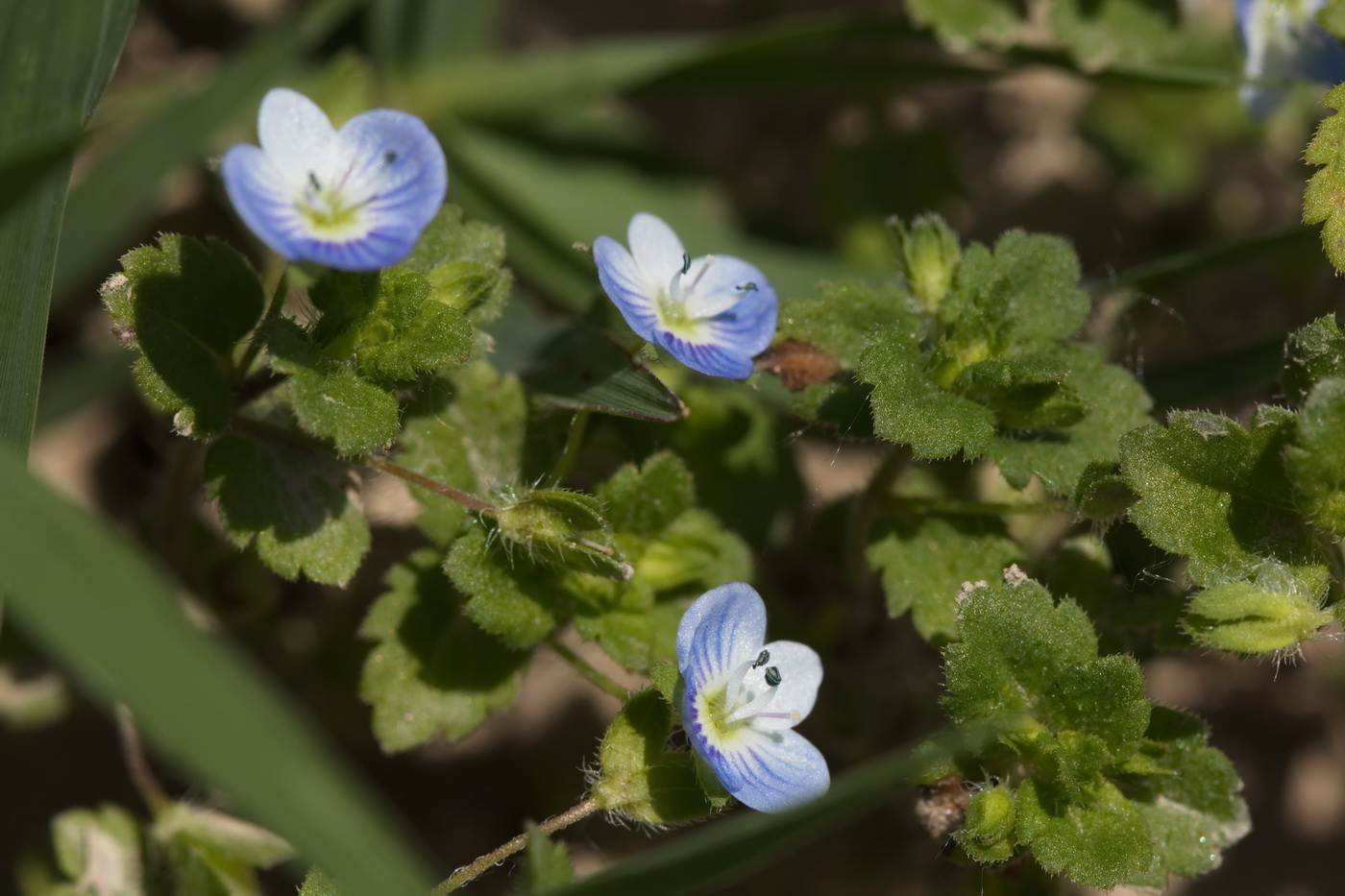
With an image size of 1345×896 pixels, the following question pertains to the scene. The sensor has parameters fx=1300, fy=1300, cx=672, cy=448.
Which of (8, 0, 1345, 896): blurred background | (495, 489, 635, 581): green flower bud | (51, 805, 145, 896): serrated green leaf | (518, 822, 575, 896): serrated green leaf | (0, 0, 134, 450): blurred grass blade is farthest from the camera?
(8, 0, 1345, 896): blurred background

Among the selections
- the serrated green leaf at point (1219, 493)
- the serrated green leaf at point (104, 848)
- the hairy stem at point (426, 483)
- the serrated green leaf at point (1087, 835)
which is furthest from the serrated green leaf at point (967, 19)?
the serrated green leaf at point (104, 848)

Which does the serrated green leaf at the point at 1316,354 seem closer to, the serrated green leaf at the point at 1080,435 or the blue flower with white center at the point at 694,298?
the serrated green leaf at the point at 1080,435

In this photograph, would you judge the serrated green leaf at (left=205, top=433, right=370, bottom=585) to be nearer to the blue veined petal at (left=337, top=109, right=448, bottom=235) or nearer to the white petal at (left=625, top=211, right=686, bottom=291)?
the blue veined petal at (left=337, top=109, right=448, bottom=235)

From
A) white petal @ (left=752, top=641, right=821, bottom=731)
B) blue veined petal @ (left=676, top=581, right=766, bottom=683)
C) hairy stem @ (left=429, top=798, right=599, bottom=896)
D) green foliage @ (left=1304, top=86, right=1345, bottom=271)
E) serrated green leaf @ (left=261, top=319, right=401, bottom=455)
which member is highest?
green foliage @ (left=1304, top=86, right=1345, bottom=271)

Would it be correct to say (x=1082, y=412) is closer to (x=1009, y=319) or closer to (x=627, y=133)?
(x=1009, y=319)

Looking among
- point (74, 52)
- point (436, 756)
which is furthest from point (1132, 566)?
point (74, 52)

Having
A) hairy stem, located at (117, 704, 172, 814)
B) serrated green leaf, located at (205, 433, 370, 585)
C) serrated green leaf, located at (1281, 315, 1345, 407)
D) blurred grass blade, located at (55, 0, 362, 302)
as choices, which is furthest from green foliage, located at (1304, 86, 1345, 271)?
hairy stem, located at (117, 704, 172, 814)
